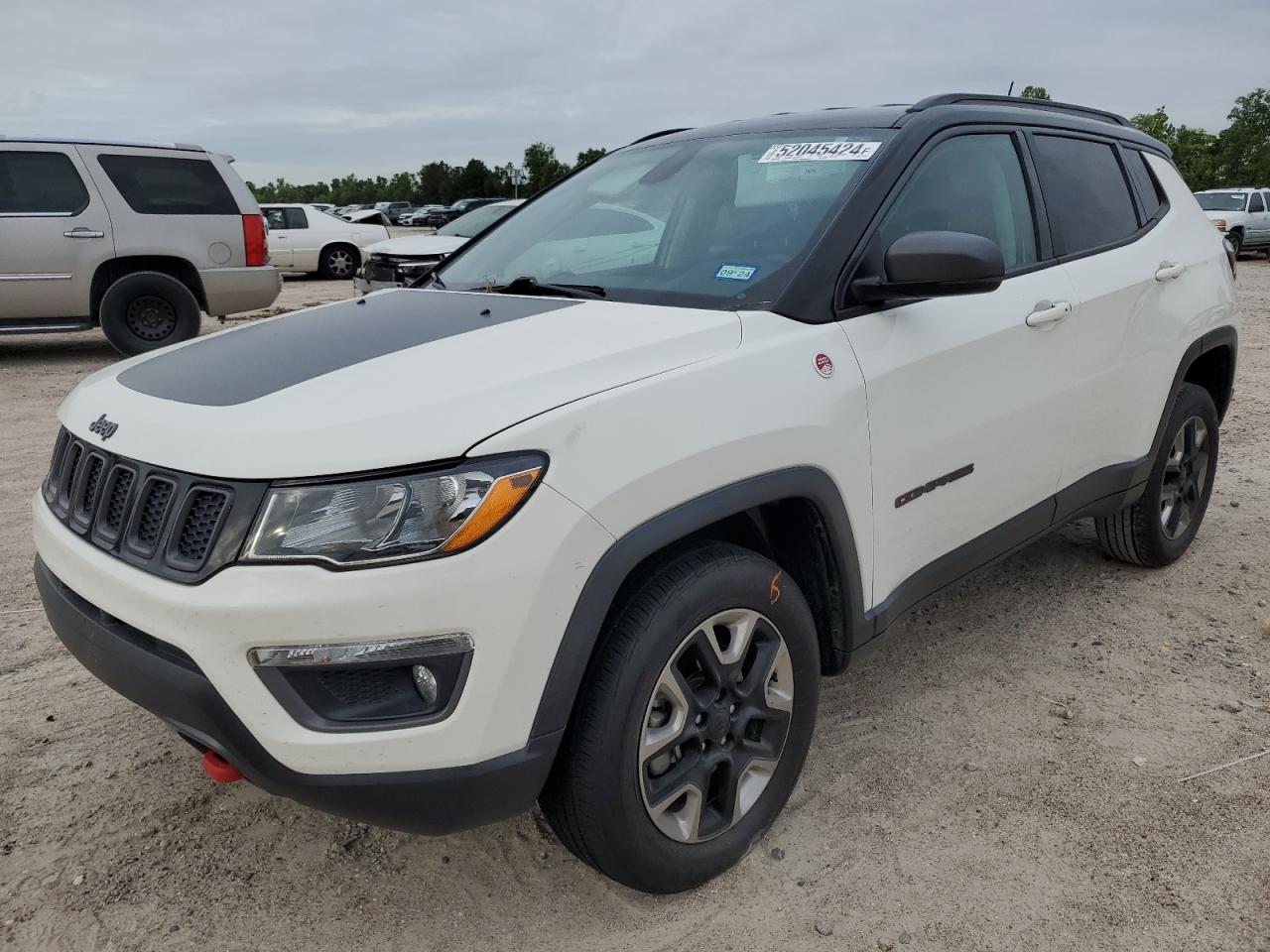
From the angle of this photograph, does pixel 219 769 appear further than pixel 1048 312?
No

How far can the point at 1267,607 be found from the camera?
400 cm

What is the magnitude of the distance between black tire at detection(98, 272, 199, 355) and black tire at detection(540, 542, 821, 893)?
27.6 ft

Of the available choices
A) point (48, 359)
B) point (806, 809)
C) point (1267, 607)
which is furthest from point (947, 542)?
point (48, 359)

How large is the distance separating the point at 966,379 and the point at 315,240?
16871 mm

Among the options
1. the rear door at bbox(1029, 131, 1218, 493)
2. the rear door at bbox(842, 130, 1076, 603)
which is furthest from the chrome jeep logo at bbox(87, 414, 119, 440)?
the rear door at bbox(1029, 131, 1218, 493)

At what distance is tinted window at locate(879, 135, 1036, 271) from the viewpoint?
2891mm

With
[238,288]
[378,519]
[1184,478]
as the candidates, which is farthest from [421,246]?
[378,519]

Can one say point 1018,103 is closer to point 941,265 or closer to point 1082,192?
point 1082,192

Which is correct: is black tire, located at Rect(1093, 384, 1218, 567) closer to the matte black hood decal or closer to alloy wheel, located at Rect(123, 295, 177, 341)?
the matte black hood decal

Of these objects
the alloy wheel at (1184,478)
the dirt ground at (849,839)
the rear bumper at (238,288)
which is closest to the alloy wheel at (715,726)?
the dirt ground at (849,839)

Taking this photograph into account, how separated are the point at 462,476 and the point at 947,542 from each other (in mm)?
1592

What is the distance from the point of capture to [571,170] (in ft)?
12.0

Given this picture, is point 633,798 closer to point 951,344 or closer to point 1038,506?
point 951,344

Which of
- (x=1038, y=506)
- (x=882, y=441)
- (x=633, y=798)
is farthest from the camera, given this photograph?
(x=1038, y=506)
